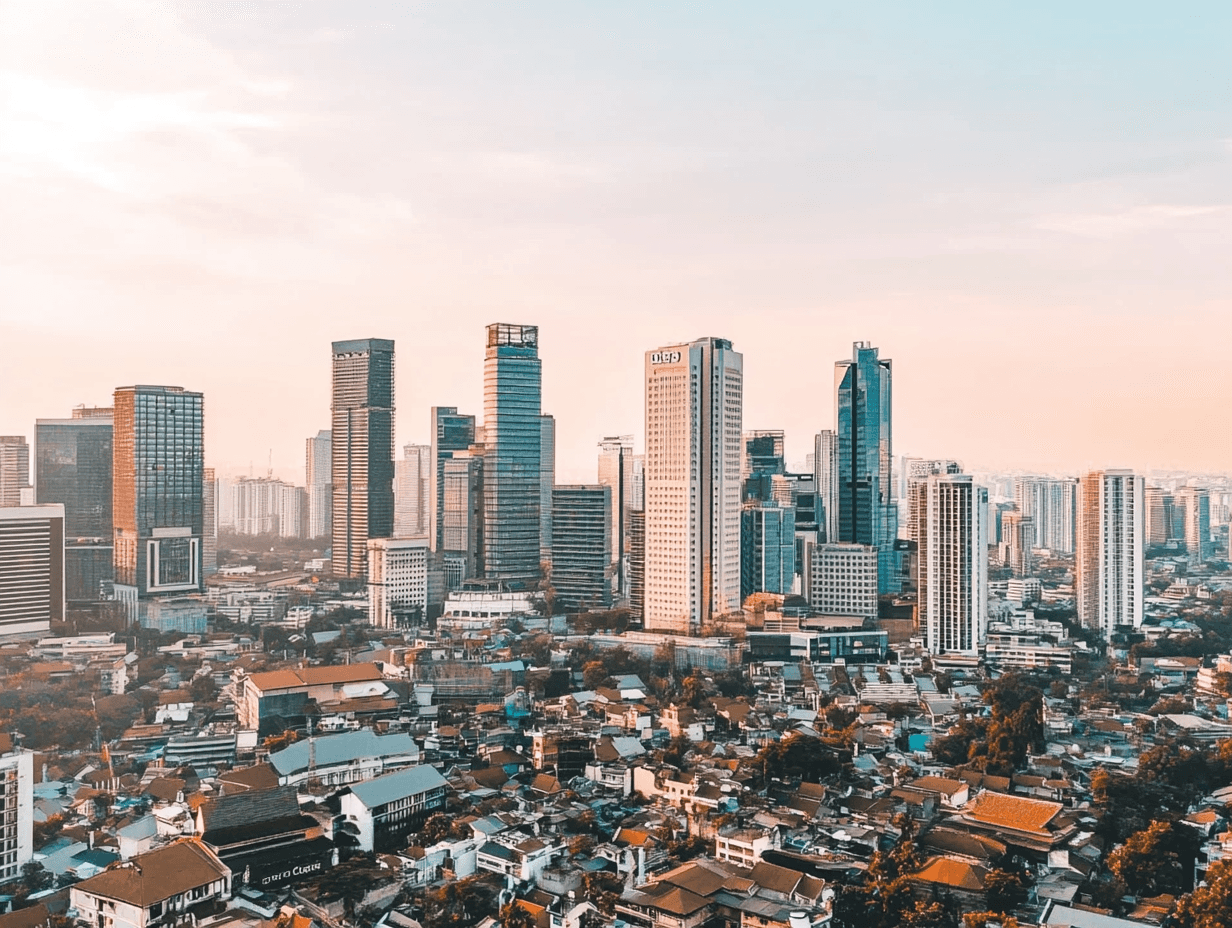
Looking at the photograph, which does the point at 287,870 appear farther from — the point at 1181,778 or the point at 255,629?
the point at 255,629

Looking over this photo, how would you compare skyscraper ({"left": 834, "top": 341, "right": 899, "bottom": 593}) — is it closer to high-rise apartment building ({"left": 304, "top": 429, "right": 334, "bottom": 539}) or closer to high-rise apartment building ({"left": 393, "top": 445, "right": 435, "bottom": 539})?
high-rise apartment building ({"left": 393, "top": 445, "right": 435, "bottom": 539})

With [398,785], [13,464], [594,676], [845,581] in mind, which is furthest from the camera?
[13,464]

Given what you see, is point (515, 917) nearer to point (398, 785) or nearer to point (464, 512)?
point (398, 785)

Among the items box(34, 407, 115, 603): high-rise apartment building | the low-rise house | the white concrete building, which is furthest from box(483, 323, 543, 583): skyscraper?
the low-rise house

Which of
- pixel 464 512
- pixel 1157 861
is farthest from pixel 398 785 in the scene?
pixel 464 512

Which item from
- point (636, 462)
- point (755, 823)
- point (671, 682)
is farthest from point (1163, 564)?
point (755, 823)

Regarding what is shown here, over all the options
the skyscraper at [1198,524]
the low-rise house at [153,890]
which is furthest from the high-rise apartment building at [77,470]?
the skyscraper at [1198,524]
